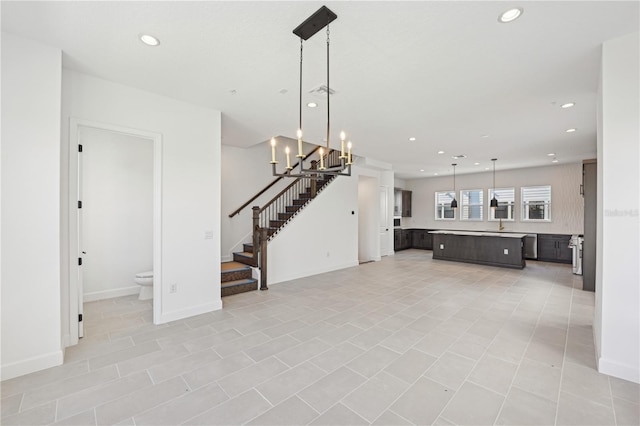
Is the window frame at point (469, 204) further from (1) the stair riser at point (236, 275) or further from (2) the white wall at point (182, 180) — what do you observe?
A: (2) the white wall at point (182, 180)

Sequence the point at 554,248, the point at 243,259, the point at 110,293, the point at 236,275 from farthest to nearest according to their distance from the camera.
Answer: the point at 554,248, the point at 243,259, the point at 236,275, the point at 110,293

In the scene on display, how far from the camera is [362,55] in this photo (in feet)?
8.95

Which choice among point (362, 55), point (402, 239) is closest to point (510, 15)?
point (362, 55)

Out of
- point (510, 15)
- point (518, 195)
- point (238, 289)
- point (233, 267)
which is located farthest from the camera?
point (518, 195)

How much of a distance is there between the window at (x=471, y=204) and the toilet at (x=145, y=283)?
10.5 m

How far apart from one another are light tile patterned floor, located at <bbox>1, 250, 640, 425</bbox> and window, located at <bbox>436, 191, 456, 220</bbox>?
6796mm

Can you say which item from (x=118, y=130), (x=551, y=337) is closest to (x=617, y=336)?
(x=551, y=337)

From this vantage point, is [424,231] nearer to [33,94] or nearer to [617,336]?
[617,336]

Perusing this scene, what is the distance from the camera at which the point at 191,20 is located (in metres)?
2.23

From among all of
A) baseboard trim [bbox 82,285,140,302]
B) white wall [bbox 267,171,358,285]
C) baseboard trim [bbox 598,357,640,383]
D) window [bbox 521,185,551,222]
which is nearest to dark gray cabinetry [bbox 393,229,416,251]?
white wall [bbox 267,171,358,285]

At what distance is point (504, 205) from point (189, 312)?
10375 millimetres

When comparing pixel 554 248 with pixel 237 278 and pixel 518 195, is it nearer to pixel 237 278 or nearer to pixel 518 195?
pixel 518 195

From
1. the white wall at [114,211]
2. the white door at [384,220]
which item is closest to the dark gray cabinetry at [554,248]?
the white door at [384,220]

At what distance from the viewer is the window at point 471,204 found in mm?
10284
